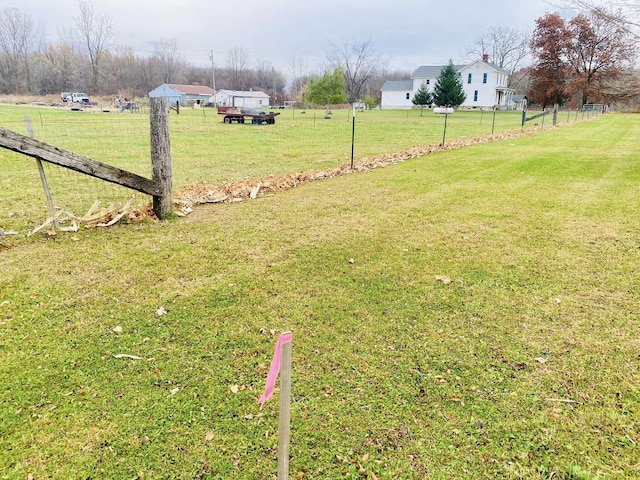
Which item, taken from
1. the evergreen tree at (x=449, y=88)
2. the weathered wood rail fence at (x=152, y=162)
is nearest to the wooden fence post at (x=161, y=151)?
the weathered wood rail fence at (x=152, y=162)

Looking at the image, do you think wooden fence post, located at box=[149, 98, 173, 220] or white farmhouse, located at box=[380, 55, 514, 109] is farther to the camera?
white farmhouse, located at box=[380, 55, 514, 109]

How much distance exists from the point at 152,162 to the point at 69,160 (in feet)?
2.83

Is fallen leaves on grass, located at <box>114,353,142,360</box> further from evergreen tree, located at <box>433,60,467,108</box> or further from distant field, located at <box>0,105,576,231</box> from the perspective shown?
evergreen tree, located at <box>433,60,467,108</box>

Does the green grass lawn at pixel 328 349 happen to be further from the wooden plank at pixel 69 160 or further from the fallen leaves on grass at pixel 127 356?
the wooden plank at pixel 69 160

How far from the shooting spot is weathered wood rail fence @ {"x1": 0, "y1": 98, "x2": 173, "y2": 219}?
4.14m

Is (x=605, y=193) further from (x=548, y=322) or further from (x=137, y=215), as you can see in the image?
(x=137, y=215)

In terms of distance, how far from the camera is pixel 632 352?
259cm

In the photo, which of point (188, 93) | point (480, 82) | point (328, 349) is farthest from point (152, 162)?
point (188, 93)

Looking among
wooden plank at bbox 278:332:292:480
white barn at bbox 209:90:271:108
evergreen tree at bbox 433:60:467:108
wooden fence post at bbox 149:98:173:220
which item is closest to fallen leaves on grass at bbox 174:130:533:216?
wooden fence post at bbox 149:98:173:220

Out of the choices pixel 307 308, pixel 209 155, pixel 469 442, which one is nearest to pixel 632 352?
pixel 469 442

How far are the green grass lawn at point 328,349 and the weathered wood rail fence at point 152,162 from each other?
0.43 meters

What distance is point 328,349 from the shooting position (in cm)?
260

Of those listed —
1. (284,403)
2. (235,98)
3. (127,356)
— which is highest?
(235,98)

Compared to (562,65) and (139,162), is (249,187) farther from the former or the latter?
(562,65)
